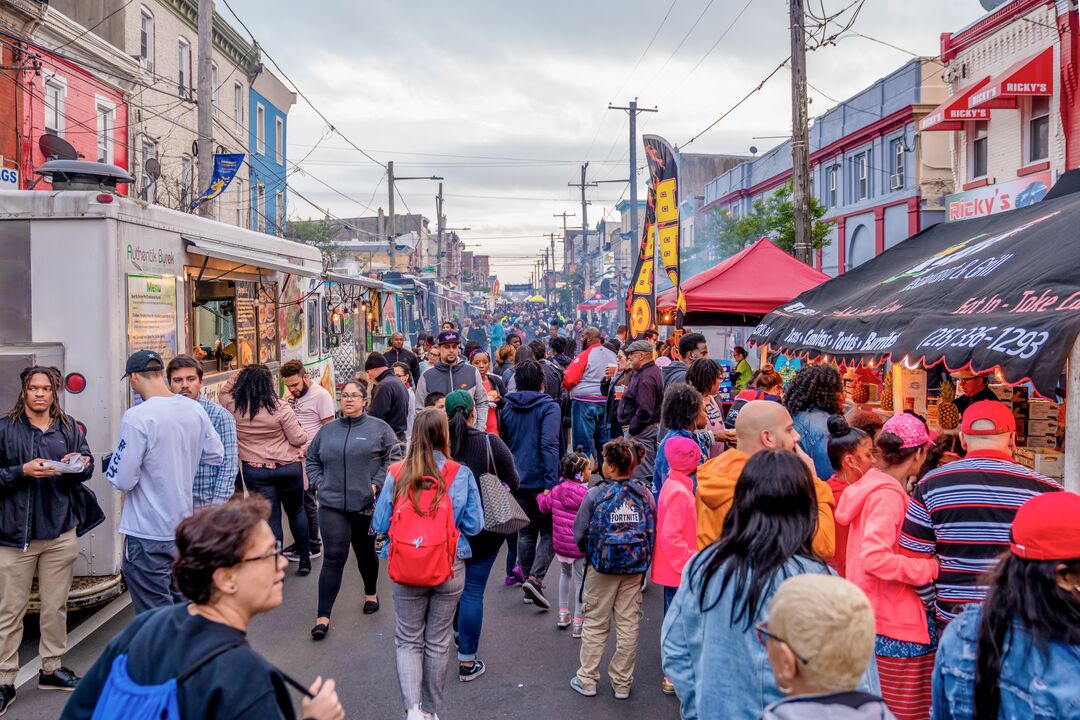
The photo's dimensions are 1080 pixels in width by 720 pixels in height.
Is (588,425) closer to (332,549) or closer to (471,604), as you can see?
(332,549)

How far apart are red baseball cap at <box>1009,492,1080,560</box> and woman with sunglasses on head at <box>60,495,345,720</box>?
1994 millimetres

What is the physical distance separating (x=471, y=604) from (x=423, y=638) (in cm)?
73

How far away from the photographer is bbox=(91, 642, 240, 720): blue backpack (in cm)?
205

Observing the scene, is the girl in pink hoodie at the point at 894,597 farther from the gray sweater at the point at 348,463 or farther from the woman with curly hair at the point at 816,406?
the gray sweater at the point at 348,463

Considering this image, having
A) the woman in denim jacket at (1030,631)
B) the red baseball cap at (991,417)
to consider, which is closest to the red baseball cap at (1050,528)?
the woman in denim jacket at (1030,631)

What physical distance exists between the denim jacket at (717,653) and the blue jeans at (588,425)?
7.31 meters

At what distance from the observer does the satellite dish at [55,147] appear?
17.4 metres

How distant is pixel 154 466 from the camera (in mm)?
4996

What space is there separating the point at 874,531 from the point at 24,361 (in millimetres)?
5539

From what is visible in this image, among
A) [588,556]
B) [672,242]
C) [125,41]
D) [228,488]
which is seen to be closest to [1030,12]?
[672,242]

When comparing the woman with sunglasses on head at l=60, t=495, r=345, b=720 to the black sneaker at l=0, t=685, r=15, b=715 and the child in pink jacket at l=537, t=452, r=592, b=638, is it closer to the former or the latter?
the black sneaker at l=0, t=685, r=15, b=715

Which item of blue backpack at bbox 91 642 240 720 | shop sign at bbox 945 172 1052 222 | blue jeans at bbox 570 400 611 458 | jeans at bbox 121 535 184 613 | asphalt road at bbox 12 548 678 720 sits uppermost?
shop sign at bbox 945 172 1052 222

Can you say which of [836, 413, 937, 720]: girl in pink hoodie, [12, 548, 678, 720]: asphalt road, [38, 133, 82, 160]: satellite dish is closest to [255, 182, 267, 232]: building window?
[38, 133, 82, 160]: satellite dish

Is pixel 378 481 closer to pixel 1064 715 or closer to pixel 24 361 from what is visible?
pixel 24 361
